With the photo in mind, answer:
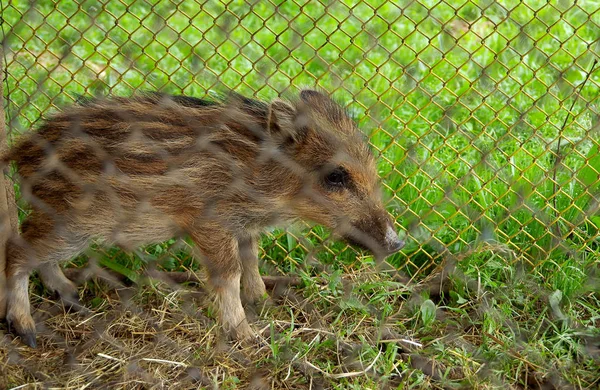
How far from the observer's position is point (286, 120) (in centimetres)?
366

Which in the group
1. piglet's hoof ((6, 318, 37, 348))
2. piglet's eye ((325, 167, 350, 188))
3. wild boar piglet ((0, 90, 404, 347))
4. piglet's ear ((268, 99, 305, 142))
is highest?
piglet's ear ((268, 99, 305, 142))

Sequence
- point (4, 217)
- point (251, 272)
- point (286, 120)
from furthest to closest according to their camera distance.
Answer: point (251, 272), point (4, 217), point (286, 120)

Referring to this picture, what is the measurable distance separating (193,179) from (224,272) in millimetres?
451

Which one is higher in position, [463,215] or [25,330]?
[463,215]

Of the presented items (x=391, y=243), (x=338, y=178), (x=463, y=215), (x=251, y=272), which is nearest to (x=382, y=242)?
(x=391, y=243)

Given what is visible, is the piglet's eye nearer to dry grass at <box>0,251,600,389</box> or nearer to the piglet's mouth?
the piglet's mouth

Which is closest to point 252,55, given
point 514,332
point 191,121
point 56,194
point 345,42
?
point 345,42

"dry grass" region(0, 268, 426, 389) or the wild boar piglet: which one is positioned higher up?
the wild boar piglet

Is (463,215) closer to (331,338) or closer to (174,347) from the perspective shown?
(331,338)

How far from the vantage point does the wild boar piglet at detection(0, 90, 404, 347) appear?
368cm

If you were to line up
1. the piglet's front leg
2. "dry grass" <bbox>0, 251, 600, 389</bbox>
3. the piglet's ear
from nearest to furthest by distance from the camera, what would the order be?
"dry grass" <bbox>0, 251, 600, 389</bbox> → the piglet's ear → the piglet's front leg

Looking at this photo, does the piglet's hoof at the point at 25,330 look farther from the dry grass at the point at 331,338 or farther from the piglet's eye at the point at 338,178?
the piglet's eye at the point at 338,178

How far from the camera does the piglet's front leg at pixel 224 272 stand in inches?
148

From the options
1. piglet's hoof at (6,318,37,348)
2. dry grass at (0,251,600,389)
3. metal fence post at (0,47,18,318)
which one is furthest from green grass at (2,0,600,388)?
piglet's hoof at (6,318,37,348)
